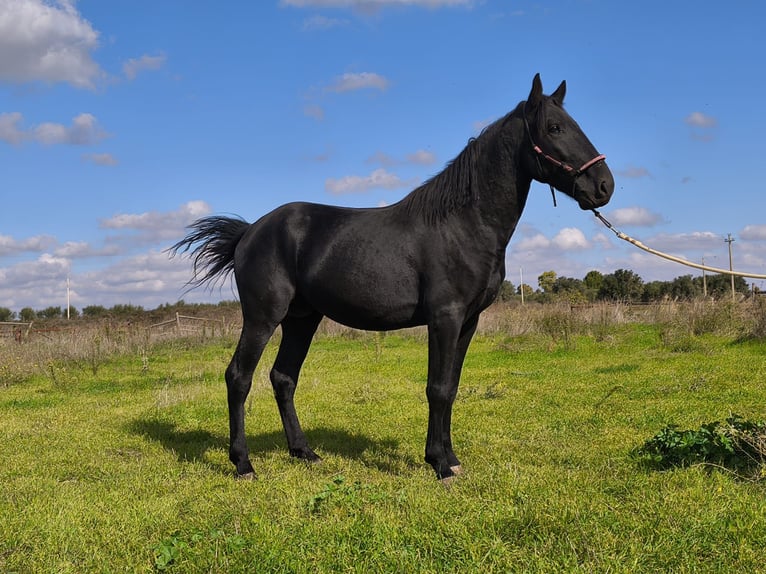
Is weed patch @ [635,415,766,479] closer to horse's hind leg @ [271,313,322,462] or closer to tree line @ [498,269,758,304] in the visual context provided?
horse's hind leg @ [271,313,322,462]

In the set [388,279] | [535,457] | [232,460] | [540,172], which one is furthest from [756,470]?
[232,460]

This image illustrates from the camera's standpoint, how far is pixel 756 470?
4.14 meters

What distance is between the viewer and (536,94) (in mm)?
4758

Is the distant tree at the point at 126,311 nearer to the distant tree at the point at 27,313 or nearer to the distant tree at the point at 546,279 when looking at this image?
the distant tree at the point at 27,313

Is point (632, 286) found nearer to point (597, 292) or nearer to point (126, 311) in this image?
point (597, 292)

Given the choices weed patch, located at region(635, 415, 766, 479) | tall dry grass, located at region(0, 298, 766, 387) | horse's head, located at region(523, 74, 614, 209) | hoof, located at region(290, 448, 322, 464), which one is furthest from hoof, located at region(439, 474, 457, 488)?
tall dry grass, located at region(0, 298, 766, 387)

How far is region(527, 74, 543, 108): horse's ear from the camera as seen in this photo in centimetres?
470

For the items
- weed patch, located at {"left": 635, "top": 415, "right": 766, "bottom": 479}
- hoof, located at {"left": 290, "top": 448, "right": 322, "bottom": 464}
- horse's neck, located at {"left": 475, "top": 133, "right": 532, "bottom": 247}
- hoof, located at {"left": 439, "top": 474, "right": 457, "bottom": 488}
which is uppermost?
horse's neck, located at {"left": 475, "top": 133, "right": 532, "bottom": 247}

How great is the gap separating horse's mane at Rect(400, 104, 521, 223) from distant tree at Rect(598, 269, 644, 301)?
4339cm

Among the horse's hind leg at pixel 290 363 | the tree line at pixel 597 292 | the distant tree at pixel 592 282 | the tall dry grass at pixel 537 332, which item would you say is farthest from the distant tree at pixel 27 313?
the horse's hind leg at pixel 290 363

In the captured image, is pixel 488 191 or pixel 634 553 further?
pixel 488 191

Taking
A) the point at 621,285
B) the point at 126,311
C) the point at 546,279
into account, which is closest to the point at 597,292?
the point at 621,285

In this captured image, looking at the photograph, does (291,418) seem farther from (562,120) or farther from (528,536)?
(562,120)

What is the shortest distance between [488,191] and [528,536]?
2.77 metres
